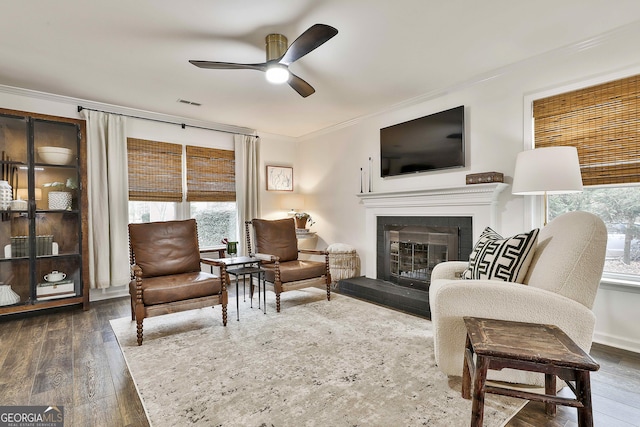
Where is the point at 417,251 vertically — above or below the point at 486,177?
below

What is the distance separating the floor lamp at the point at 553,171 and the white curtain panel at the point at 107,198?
4558 mm

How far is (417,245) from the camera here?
4.05 meters

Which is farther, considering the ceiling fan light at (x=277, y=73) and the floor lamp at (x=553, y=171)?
the ceiling fan light at (x=277, y=73)

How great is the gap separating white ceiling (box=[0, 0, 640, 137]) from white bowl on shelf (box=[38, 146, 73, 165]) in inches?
27.4

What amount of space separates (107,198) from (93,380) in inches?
106

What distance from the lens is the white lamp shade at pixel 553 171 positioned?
92.4 inches

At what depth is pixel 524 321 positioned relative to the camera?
1729 mm

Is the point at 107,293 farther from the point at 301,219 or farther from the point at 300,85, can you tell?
the point at 300,85

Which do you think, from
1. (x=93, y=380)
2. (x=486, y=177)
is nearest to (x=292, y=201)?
(x=486, y=177)

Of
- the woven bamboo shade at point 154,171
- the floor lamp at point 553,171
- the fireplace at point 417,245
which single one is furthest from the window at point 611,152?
the woven bamboo shade at point 154,171

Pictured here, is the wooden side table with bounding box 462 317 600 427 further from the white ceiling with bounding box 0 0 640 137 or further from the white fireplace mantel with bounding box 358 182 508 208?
the white ceiling with bounding box 0 0 640 137

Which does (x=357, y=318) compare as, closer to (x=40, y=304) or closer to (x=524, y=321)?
(x=524, y=321)

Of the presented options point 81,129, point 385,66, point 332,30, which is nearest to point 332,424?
point 332,30

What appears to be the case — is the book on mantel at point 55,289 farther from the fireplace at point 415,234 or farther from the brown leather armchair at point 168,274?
the fireplace at point 415,234
